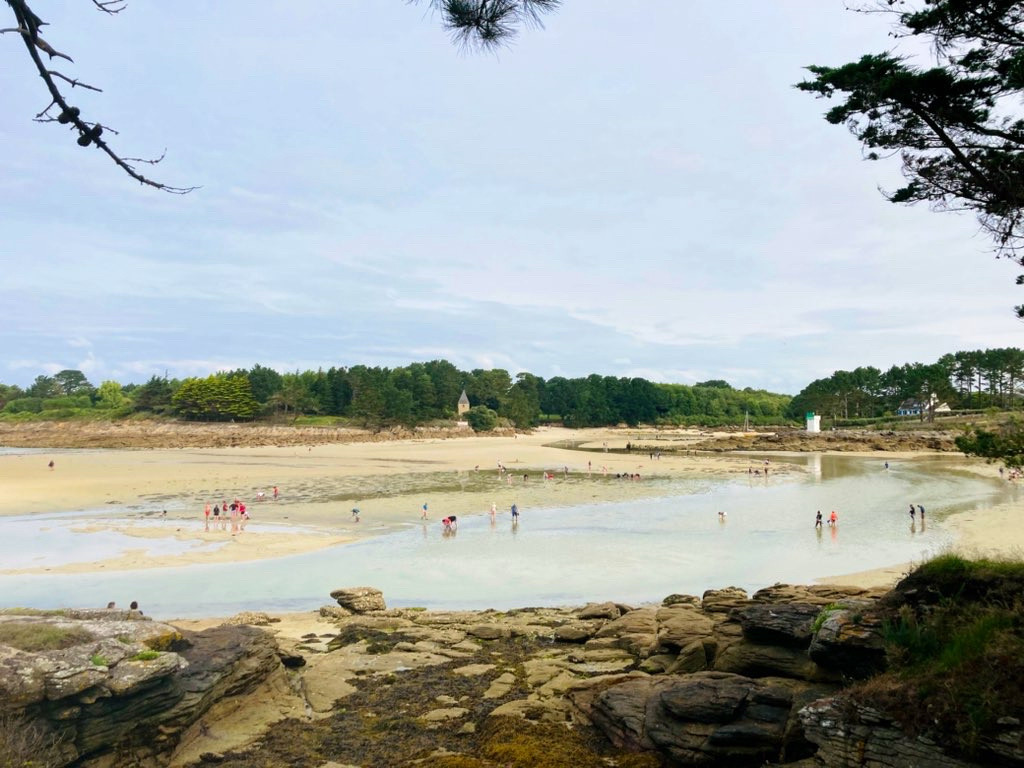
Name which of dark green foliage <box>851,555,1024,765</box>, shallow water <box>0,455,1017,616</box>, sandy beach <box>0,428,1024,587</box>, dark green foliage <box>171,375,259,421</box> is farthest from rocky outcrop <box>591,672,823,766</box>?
dark green foliage <box>171,375,259,421</box>

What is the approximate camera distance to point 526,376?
158 m

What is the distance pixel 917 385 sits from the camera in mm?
119375

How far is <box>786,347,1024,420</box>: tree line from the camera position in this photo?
114 metres

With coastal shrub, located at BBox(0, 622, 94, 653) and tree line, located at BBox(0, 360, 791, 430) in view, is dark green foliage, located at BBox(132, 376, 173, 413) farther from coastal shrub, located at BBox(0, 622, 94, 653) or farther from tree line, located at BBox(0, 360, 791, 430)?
coastal shrub, located at BBox(0, 622, 94, 653)

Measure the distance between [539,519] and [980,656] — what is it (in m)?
26.9

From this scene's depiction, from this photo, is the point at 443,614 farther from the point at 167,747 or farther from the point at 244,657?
the point at 167,747

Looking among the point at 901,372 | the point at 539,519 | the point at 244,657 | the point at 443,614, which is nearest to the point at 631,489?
the point at 539,519

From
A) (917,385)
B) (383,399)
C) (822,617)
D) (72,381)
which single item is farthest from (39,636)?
(72,381)

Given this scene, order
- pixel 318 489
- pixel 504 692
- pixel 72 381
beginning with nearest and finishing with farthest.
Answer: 1. pixel 504 692
2. pixel 318 489
3. pixel 72 381

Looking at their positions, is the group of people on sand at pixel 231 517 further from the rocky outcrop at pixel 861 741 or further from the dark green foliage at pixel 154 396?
the dark green foliage at pixel 154 396

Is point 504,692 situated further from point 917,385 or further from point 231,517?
point 917,385

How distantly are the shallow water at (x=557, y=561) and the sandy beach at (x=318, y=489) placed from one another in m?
1.83

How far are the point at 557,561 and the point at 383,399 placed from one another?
3381 inches

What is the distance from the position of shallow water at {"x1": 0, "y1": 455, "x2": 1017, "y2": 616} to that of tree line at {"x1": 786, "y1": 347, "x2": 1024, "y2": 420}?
9296cm
